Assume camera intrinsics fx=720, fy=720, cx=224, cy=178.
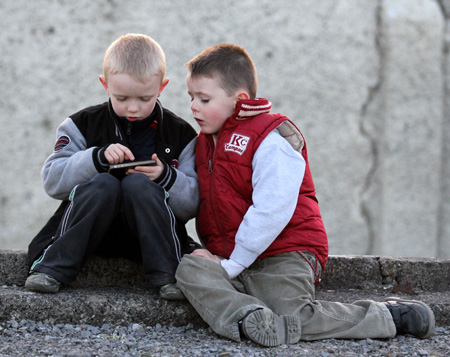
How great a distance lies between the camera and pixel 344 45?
14.1ft

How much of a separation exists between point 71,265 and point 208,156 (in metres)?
0.55

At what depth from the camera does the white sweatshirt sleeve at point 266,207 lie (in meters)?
2.06

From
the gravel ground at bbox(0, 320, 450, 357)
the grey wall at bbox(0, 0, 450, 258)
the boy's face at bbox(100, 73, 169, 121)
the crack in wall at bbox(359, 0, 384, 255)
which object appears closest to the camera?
the gravel ground at bbox(0, 320, 450, 357)

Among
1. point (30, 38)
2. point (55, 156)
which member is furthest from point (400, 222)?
point (55, 156)

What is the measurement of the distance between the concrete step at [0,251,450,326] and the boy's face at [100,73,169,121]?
51cm

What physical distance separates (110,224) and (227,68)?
61 cm

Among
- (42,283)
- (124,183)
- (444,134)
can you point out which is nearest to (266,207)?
(124,183)

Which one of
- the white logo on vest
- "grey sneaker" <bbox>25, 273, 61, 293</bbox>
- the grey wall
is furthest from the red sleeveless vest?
the grey wall

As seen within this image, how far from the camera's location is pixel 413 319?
206 centimetres

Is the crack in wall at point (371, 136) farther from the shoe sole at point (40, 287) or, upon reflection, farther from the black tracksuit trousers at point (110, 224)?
the shoe sole at point (40, 287)

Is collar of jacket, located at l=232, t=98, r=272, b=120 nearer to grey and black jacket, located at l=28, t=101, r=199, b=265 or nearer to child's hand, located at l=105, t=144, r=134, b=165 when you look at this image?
grey and black jacket, located at l=28, t=101, r=199, b=265

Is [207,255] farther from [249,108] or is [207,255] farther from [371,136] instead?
[371,136]

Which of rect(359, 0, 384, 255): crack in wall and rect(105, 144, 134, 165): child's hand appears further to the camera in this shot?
rect(359, 0, 384, 255): crack in wall

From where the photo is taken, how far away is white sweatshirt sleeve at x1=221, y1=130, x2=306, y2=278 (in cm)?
206
